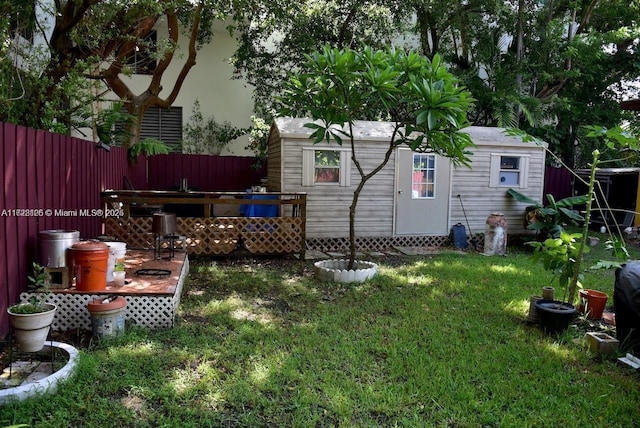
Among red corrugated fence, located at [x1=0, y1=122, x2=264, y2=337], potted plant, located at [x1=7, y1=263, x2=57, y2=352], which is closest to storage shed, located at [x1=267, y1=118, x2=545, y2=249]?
red corrugated fence, located at [x1=0, y1=122, x2=264, y2=337]

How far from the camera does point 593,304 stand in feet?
16.5

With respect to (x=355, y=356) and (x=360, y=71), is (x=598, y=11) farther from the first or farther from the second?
(x=355, y=356)

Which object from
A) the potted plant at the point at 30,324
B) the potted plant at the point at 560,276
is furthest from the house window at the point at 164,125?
the potted plant at the point at 560,276

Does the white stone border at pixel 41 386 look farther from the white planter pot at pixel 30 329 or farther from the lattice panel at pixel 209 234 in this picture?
the lattice panel at pixel 209 234

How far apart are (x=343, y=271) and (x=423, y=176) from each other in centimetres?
395

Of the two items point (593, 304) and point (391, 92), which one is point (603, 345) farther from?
point (391, 92)

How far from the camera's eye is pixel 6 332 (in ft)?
12.5

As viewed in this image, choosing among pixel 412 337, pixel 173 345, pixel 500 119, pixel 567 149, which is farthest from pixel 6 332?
pixel 567 149

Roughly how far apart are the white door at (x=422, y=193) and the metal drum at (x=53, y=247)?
21.3 feet

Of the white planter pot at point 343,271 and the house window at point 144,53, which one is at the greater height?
the house window at point 144,53

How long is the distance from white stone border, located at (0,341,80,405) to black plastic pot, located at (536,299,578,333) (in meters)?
4.07

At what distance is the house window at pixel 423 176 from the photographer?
9578 mm

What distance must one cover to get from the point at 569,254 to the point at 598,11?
11899 millimetres

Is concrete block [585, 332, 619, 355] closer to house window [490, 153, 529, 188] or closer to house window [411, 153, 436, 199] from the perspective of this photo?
house window [411, 153, 436, 199]
